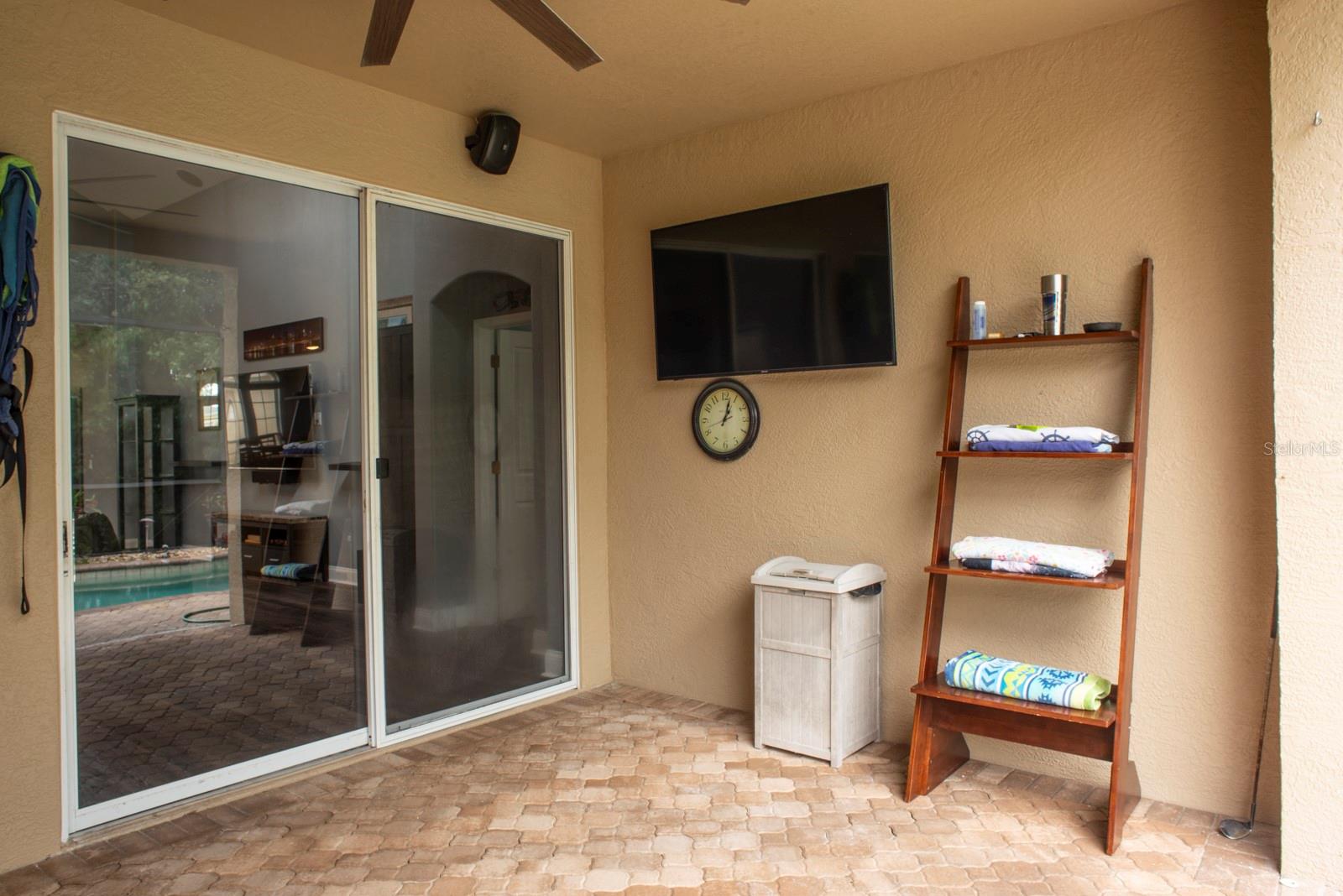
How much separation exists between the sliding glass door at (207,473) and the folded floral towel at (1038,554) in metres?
2.38

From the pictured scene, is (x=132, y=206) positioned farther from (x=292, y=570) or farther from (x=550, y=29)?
(x=550, y=29)

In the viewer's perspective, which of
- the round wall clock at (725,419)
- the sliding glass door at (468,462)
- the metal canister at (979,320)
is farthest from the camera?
the round wall clock at (725,419)

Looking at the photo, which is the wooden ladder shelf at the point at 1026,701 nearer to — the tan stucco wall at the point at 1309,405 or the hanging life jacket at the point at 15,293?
the tan stucco wall at the point at 1309,405

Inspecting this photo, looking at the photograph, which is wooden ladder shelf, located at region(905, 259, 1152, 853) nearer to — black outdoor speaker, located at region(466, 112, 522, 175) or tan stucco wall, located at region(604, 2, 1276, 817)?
tan stucco wall, located at region(604, 2, 1276, 817)

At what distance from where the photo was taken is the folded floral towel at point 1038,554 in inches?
112

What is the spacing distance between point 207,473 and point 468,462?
1097 millimetres

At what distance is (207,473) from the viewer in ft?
10.3

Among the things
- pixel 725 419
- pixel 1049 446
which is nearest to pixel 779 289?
pixel 725 419

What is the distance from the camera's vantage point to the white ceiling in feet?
9.78

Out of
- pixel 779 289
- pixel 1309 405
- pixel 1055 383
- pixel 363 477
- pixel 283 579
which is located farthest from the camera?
pixel 779 289

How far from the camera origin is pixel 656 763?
3471mm

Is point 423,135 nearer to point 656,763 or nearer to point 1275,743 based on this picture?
point 656,763

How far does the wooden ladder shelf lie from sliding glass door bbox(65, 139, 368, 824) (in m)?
2.25

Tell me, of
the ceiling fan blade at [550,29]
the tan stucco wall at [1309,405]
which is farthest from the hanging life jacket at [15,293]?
the tan stucco wall at [1309,405]
